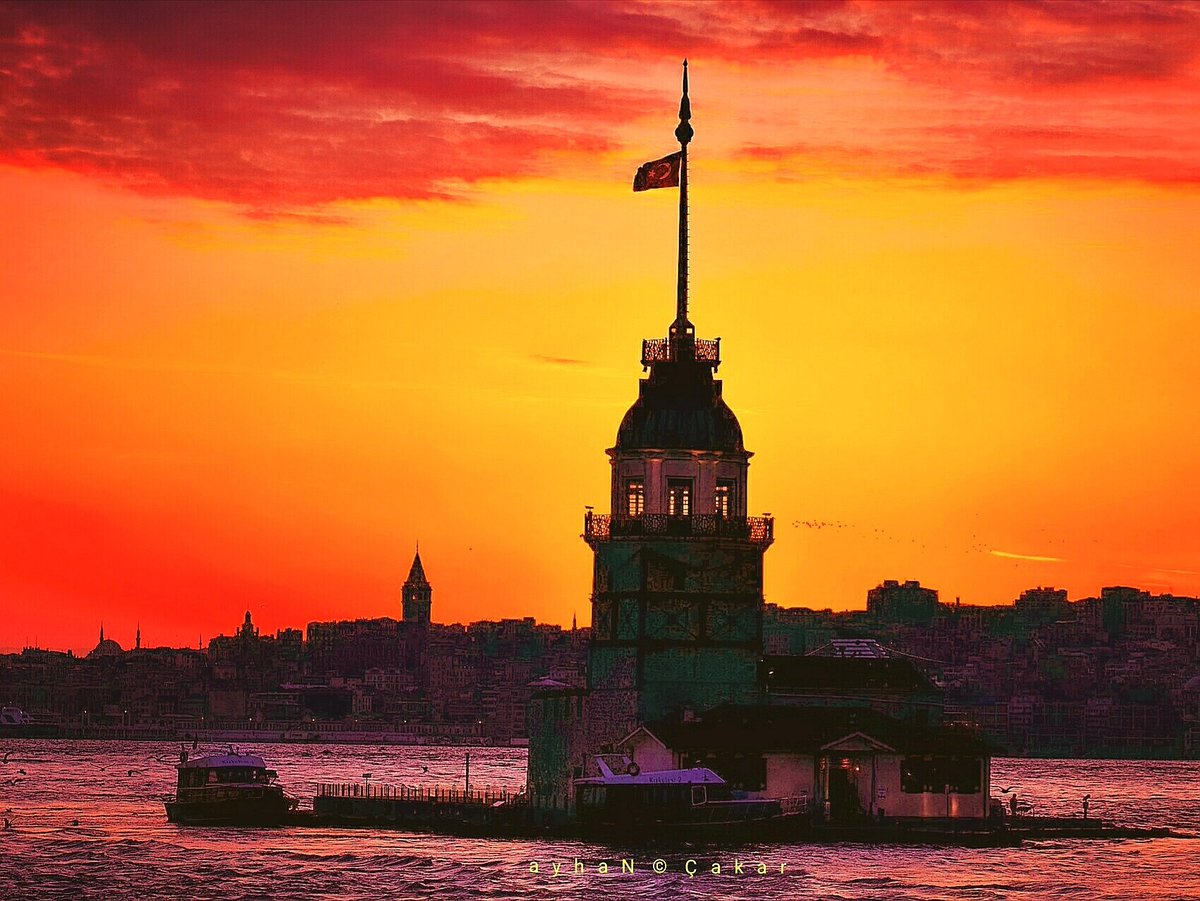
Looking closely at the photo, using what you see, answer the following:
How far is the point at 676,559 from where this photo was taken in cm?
10356

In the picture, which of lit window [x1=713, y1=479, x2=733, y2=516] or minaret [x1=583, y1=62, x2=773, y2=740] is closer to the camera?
minaret [x1=583, y1=62, x2=773, y2=740]

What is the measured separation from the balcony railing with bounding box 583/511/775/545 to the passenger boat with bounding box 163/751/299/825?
73.3ft

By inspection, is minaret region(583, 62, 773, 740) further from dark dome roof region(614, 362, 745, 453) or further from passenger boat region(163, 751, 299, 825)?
passenger boat region(163, 751, 299, 825)

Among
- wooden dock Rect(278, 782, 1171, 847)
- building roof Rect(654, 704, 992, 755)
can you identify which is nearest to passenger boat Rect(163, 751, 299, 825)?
wooden dock Rect(278, 782, 1171, 847)

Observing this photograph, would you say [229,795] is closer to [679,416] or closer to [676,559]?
[676,559]

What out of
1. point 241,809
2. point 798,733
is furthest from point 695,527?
point 241,809

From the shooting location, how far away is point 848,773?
99875mm

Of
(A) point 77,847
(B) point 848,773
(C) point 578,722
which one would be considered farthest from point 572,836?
(A) point 77,847

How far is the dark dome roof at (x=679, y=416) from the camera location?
343 feet

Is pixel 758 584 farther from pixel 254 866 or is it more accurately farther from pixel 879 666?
pixel 254 866

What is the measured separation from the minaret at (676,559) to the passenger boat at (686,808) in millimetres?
4535

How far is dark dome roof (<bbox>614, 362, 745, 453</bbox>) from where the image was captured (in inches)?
4117

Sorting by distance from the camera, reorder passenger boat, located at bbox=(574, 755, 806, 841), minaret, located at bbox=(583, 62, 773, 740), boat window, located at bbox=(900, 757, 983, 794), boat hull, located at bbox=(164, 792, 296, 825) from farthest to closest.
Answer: boat hull, located at bbox=(164, 792, 296, 825)
minaret, located at bbox=(583, 62, 773, 740)
boat window, located at bbox=(900, 757, 983, 794)
passenger boat, located at bbox=(574, 755, 806, 841)

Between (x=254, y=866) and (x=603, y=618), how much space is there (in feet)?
55.1
